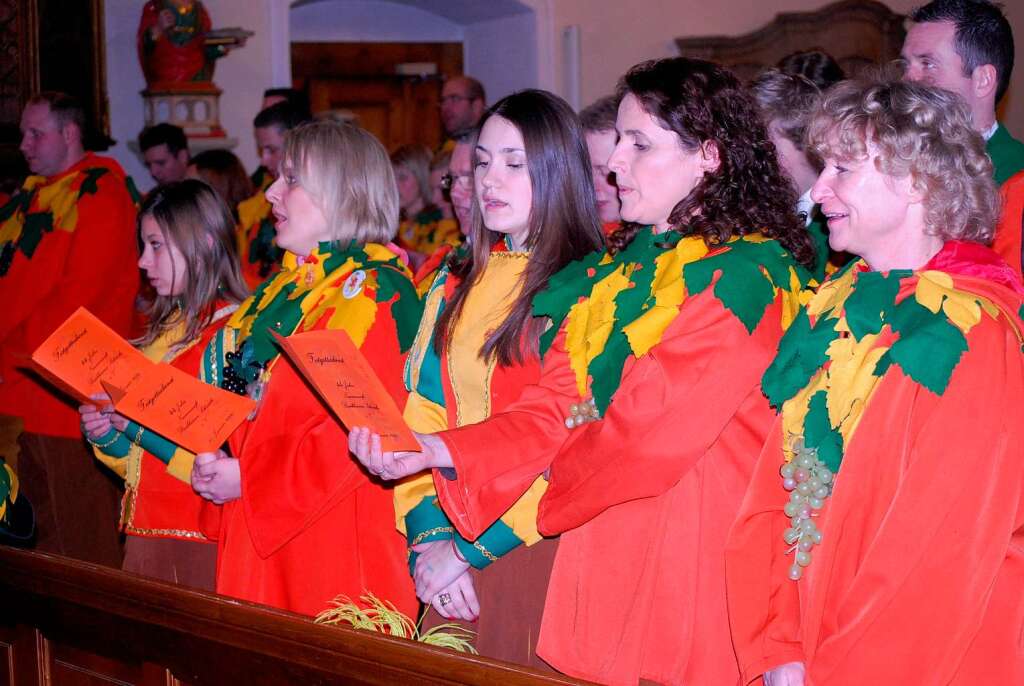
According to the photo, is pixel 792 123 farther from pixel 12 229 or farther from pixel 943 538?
pixel 12 229

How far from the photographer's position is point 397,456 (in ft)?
6.66

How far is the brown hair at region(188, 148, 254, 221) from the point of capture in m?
5.14

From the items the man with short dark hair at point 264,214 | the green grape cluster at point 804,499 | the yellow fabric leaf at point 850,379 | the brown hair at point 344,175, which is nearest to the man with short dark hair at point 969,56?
the yellow fabric leaf at point 850,379

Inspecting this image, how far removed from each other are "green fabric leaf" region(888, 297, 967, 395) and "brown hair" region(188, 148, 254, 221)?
3962 millimetres

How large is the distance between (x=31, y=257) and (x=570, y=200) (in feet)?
8.31

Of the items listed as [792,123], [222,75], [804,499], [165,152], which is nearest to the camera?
[804,499]

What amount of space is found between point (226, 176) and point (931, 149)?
3.97 metres

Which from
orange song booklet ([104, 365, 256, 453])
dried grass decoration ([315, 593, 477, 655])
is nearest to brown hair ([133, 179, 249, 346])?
orange song booklet ([104, 365, 256, 453])

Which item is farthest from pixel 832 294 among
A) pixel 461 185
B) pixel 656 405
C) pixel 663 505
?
pixel 461 185

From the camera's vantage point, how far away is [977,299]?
1644 millimetres

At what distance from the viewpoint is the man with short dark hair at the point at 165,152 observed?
567 centimetres

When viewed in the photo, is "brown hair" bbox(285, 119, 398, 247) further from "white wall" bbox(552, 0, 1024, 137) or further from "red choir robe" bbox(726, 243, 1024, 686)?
"white wall" bbox(552, 0, 1024, 137)

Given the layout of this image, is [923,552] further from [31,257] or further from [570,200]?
[31,257]

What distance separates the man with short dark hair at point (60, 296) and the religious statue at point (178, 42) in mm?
2222
